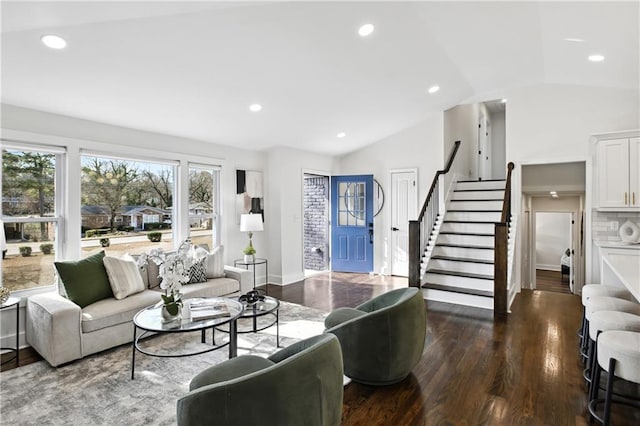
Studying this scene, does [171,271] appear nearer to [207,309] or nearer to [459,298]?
[207,309]

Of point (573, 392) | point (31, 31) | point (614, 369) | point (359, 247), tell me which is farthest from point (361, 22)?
point (359, 247)

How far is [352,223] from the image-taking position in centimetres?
741

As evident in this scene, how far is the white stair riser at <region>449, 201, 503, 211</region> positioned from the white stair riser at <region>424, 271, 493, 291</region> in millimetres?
1696

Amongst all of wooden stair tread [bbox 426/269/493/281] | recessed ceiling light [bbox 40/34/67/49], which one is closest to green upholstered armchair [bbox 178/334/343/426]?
recessed ceiling light [bbox 40/34/67/49]

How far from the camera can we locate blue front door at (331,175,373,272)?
7.22 meters

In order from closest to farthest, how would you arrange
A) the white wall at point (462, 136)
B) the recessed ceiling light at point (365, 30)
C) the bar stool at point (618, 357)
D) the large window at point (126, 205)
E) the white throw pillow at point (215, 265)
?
the bar stool at point (618, 357)
the recessed ceiling light at point (365, 30)
the large window at point (126, 205)
the white throw pillow at point (215, 265)
the white wall at point (462, 136)

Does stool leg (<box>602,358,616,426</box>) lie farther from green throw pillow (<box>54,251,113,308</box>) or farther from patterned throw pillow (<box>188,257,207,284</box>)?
green throw pillow (<box>54,251,113,308</box>)

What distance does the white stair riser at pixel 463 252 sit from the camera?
17.5ft

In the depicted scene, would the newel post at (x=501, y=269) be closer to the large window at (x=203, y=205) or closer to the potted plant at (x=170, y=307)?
the potted plant at (x=170, y=307)

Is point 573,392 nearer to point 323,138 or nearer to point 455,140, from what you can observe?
point 323,138

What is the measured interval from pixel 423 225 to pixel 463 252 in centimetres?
74

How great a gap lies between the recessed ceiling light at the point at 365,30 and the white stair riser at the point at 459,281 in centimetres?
353

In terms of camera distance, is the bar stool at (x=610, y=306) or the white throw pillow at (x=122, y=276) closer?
the bar stool at (x=610, y=306)

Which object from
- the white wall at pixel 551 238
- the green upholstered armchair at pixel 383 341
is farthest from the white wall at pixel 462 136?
the green upholstered armchair at pixel 383 341
